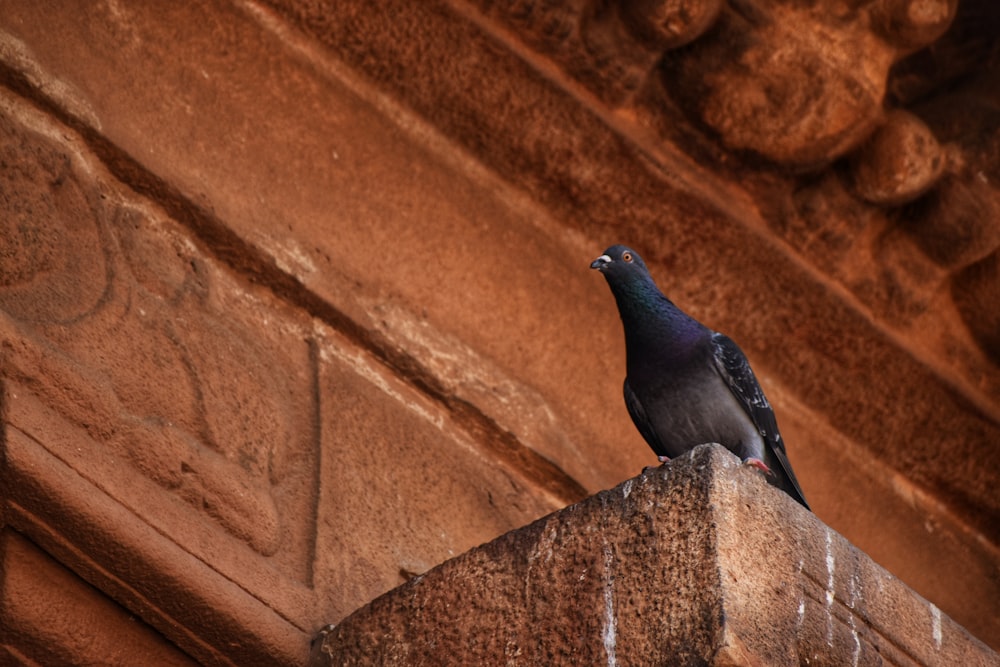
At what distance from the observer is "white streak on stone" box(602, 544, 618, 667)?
1.97 m

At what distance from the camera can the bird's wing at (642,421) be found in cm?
299

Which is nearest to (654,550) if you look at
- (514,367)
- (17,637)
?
(17,637)

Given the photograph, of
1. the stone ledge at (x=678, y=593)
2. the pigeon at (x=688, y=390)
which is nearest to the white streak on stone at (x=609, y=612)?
the stone ledge at (x=678, y=593)

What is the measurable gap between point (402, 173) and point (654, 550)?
4.48 ft

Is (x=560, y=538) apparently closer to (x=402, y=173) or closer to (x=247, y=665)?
(x=247, y=665)

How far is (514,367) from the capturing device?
314cm

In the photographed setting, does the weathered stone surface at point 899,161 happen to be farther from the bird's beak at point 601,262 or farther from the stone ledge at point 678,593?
the stone ledge at point 678,593

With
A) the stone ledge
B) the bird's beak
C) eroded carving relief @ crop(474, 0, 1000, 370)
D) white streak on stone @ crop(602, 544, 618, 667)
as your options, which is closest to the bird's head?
the bird's beak

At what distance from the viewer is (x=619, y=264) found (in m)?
3.13

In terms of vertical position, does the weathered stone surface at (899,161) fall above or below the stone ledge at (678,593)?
above

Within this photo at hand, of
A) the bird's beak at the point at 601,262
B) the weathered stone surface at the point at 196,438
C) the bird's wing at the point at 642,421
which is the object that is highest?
the bird's beak at the point at 601,262

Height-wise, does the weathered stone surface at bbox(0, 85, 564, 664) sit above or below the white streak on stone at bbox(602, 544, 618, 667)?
above

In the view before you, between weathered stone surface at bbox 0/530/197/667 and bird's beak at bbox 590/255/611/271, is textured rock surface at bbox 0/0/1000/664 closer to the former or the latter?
weathered stone surface at bbox 0/530/197/667

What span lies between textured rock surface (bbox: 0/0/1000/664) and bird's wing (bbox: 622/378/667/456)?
0.50 ft
